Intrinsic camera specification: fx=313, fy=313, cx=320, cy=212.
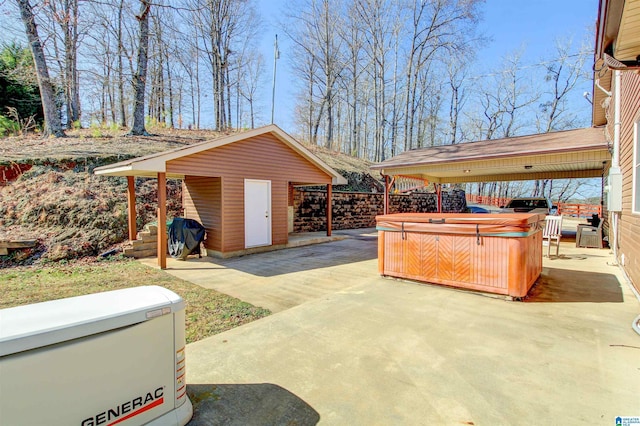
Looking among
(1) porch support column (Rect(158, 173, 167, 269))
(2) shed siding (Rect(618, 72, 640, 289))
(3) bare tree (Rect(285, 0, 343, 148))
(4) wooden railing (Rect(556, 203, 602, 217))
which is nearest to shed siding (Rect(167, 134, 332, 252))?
A: (1) porch support column (Rect(158, 173, 167, 269))

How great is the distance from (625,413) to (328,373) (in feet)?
6.52

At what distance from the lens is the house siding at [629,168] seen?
4366mm

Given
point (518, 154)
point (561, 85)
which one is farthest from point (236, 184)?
point (561, 85)

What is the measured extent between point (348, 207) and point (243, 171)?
260 inches

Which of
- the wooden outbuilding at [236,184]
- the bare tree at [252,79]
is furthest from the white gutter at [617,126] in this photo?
the bare tree at [252,79]

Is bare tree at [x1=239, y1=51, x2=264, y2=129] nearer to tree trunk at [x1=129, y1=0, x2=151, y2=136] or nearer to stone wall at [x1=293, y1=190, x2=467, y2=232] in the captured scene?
tree trunk at [x1=129, y1=0, x2=151, y2=136]

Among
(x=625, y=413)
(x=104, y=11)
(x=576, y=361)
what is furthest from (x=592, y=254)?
(x=104, y=11)

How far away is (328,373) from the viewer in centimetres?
256

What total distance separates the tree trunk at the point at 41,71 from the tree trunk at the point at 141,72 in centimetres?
264

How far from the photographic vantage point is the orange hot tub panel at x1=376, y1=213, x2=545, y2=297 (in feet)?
13.9

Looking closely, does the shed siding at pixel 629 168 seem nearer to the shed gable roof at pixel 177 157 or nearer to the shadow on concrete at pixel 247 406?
the shadow on concrete at pixel 247 406

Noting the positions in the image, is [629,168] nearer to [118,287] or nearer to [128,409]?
[128,409]

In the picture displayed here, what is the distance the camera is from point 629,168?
5.01 m

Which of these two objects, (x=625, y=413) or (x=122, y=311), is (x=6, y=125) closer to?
(x=122, y=311)
